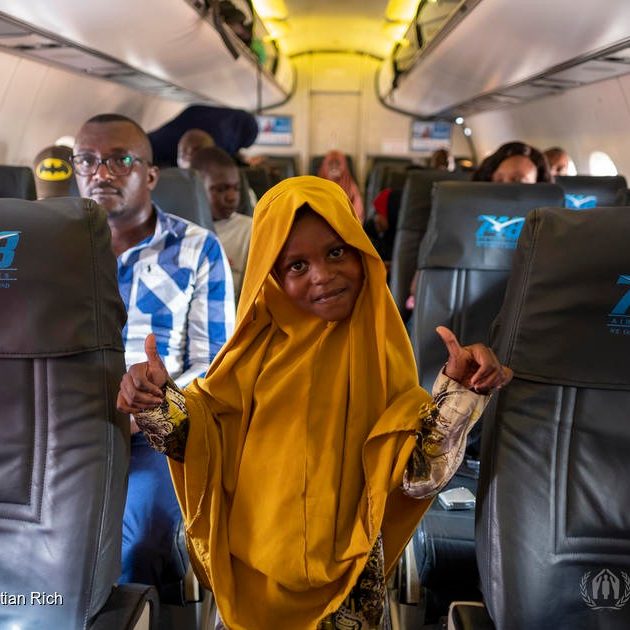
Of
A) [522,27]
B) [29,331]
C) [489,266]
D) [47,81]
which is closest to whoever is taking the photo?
[29,331]

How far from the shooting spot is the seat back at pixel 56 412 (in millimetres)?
1357

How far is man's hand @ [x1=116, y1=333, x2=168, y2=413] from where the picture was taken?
4.26ft

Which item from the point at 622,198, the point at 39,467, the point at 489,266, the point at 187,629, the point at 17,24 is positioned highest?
the point at 17,24

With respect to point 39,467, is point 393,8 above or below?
above

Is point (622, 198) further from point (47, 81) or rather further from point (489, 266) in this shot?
point (47, 81)

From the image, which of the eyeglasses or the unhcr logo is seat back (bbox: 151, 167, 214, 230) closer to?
the eyeglasses

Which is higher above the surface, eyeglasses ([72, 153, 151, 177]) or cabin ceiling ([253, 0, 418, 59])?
cabin ceiling ([253, 0, 418, 59])

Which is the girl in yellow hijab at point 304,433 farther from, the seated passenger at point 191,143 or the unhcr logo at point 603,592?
the seated passenger at point 191,143

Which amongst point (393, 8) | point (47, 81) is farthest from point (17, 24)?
point (393, 8)

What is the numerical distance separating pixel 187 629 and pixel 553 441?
128 cm

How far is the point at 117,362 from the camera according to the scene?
1.43 metres

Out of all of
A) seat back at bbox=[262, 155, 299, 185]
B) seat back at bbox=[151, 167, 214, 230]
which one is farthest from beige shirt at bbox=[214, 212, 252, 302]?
seat back at bbox=[262, 155, 299, 185]

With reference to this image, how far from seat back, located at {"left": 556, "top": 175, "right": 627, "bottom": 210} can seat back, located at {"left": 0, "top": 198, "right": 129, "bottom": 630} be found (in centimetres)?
330

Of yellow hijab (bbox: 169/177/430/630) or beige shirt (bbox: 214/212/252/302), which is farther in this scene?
beige shirt (bbox: 214/212/252/302)
